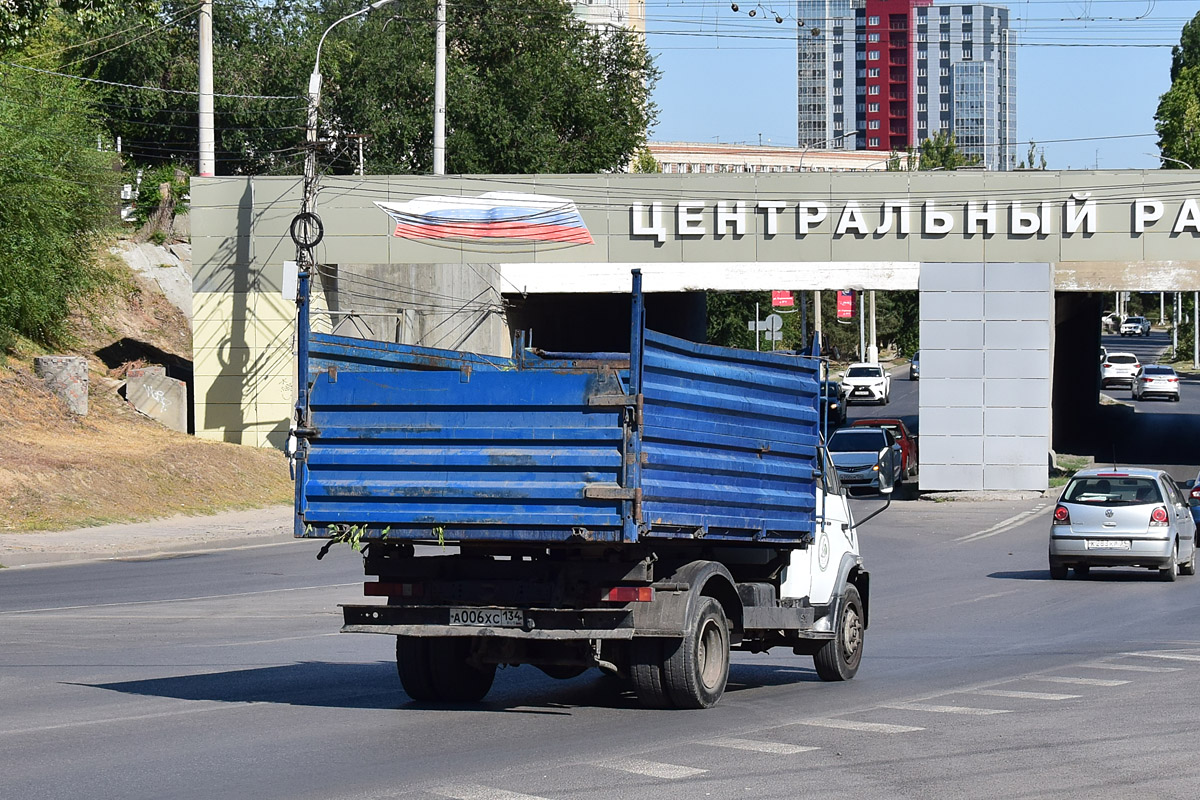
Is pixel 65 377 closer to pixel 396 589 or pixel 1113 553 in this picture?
pixel 1113 553

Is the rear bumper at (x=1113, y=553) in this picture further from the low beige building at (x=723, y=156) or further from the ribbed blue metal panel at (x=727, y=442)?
the low beige building at (x=723, y=156)

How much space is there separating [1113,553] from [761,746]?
13.5 m

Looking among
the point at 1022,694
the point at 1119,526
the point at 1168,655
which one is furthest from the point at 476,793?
the point at 1119,526

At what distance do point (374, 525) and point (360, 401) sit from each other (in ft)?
2.67

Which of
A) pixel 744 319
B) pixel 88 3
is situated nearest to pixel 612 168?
pixel 744 319

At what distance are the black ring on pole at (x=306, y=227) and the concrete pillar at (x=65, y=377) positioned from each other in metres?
5.74

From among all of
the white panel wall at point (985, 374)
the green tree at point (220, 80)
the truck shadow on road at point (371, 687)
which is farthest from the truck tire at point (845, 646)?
Answer: the green tree at point (220, 80)

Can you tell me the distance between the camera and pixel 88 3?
72.4 ft

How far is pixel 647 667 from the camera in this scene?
9.99 m

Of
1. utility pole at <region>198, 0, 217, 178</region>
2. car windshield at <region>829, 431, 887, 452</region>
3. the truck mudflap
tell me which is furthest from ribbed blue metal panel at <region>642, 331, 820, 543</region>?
utility pole at <region>198, 0, 217, 178</region>

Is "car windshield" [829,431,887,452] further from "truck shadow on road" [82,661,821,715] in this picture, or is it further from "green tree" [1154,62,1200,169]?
"green tree" [1154,62,1200,169]

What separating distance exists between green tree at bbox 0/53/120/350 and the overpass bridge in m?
3.36

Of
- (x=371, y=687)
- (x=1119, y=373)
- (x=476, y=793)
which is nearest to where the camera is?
(x=476, y=793)

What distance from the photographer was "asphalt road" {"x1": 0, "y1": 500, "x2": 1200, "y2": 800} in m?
7.83
